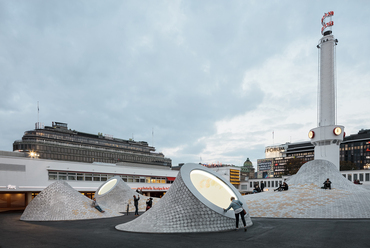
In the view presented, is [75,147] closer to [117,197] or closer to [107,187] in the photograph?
[107,187]

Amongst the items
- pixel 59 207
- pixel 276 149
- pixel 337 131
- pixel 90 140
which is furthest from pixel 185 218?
pixel 276 149

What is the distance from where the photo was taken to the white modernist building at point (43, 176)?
126 ft

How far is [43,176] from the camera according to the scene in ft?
140

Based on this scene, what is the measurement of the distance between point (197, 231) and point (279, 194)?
12796mm

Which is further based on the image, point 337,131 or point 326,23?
point 326,23

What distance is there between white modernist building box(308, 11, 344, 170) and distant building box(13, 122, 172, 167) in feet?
240

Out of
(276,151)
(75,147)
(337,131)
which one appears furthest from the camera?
(276,151)

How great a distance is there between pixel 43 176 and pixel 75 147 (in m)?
55.4

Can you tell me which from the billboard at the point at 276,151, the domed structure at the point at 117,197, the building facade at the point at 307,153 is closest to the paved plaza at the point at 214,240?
the domed structure at the point at 117,197

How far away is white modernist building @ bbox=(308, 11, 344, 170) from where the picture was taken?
4506 centimetres

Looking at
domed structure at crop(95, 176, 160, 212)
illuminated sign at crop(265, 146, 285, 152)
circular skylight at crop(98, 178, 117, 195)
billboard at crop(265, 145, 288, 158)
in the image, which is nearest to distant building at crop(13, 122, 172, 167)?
circular skylight at crop(98, 178, 117, 195)

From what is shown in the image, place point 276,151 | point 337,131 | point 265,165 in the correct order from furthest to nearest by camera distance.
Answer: point 265,165 → point 276,151 → point 337,131

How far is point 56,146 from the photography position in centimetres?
9025

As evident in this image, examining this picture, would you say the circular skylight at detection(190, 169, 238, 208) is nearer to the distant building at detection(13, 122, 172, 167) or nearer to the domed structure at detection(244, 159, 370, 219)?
the domed structure at detection(244, 159, 370, 219)
